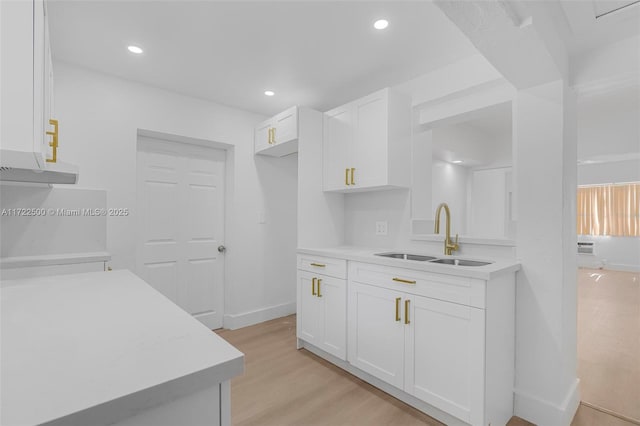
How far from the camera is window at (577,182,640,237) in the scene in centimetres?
644

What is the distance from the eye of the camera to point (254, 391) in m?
2.16

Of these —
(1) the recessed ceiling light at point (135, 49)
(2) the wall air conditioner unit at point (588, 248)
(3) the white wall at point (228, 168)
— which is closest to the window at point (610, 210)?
(2) the wall air conditioner unit at point (588, 248)

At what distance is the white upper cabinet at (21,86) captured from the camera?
96 cm

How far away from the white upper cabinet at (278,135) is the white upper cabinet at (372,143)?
394mm

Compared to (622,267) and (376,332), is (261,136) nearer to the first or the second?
(376,332)

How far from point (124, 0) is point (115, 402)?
2.12 meters

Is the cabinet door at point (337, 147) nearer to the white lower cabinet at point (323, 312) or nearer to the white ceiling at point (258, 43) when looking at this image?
the white ceiling at point (258, 43)

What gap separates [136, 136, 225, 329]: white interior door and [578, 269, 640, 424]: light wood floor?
3.34 m

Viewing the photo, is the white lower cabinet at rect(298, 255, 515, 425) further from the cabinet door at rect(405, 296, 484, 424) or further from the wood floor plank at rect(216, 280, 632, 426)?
the wood floor plank at rect(216, 280, 632, 426)

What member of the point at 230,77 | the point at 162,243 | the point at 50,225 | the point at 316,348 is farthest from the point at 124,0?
the point at 316,348

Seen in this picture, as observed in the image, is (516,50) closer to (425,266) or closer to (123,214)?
(425,266)

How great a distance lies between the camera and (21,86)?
1.00m

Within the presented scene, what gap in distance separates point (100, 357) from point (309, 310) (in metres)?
2.20

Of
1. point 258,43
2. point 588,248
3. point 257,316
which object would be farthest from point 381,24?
point 588,248
